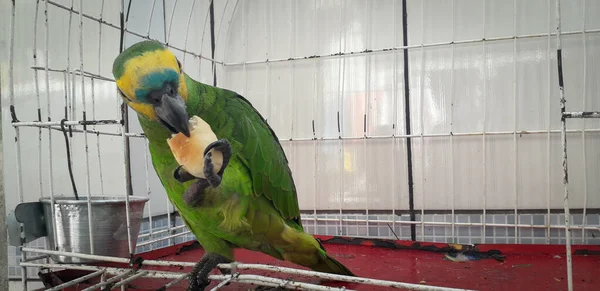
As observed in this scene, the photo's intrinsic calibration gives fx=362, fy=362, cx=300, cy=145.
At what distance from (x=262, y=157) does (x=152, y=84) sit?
22.1 inches

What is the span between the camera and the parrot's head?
2.77 ft

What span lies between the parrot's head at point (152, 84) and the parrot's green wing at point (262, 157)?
0.35 meters

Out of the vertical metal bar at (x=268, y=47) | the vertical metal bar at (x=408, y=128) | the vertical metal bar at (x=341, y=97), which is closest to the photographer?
the vertical metal bar at (x=408, y=128)

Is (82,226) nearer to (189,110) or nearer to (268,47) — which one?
(189,110)

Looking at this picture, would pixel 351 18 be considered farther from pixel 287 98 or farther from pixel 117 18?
pixel 117 18

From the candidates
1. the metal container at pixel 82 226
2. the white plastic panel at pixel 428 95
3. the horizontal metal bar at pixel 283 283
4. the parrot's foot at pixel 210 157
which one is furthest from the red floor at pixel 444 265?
the parrot's foot at pixel 210 157

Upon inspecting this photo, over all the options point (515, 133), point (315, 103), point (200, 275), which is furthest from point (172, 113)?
point (515, 133)

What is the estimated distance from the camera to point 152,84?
840mm

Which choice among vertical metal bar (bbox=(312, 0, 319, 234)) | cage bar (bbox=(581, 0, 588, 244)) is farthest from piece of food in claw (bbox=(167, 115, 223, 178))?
cage bar (bbox=(581, 0, 588, 244))

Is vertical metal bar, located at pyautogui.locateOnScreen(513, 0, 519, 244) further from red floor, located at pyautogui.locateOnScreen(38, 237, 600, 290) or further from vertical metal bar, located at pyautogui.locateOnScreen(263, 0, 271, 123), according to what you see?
vertical metal bar, located at pyautogui.locateOnScreen(263, 0, 271, 123)

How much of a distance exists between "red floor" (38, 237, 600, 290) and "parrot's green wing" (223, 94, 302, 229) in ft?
1.49

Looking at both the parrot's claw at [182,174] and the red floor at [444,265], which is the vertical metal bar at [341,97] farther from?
the parrot's claw at [182,174]

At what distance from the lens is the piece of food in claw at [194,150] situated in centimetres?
88

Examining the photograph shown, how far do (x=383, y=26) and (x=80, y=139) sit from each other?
1.98 metres
